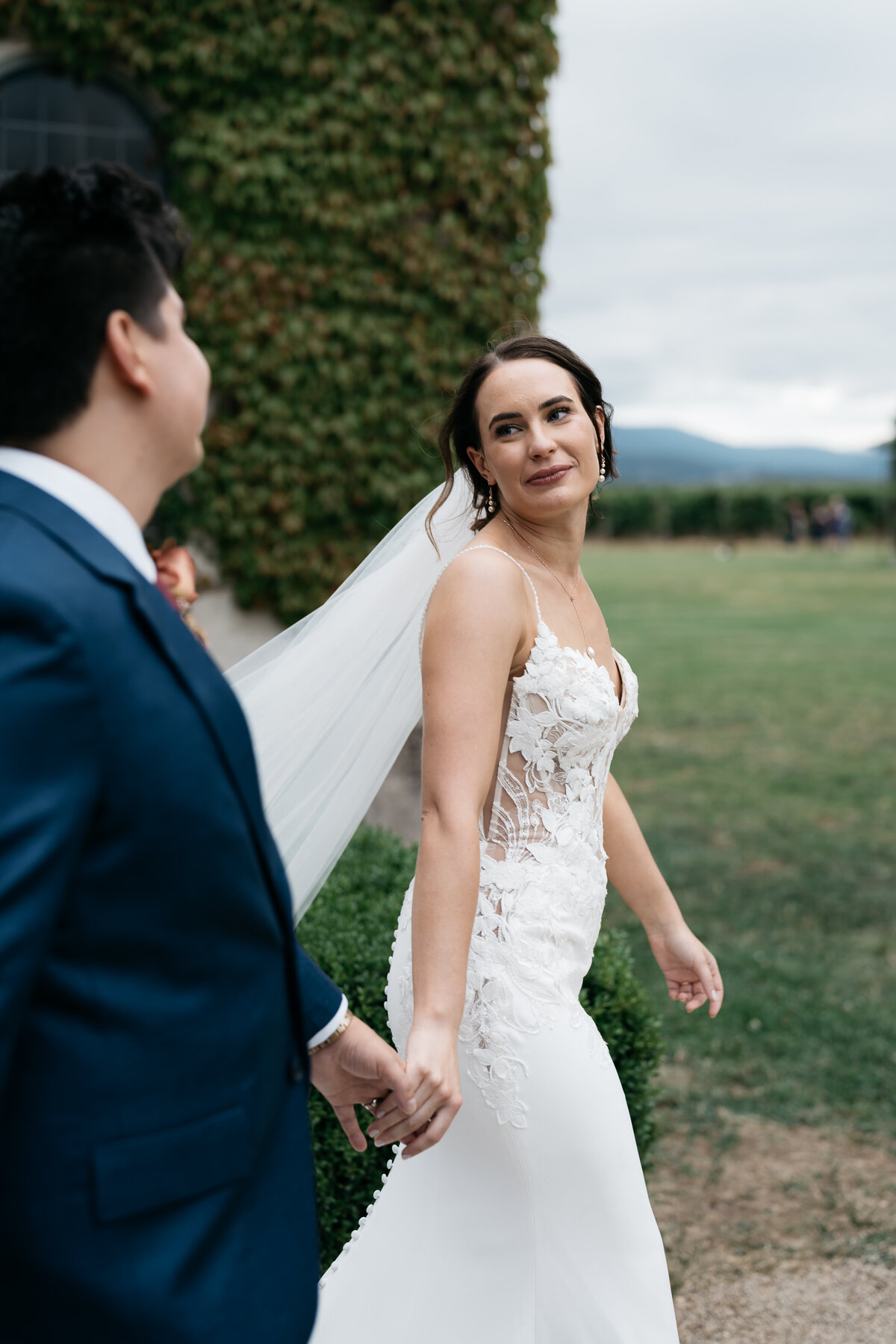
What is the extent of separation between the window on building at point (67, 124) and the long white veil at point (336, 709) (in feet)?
17.1

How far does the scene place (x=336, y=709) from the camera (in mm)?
2951

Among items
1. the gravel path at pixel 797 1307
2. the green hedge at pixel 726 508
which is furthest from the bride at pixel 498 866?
the green hedge at pixel 726 508

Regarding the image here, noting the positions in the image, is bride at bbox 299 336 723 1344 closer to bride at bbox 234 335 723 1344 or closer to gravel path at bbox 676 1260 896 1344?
bride at bbox 234 335 723 1344

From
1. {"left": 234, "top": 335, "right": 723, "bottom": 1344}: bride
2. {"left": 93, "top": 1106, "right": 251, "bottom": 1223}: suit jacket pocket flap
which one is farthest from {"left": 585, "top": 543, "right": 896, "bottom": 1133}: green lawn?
{"left": 93, "top": 1106, "right": 251, "bottom": 1223}: suit jacket pocket flap

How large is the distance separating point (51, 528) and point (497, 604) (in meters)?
1.28

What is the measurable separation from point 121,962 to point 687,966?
1.96 m

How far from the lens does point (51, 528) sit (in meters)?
1.35

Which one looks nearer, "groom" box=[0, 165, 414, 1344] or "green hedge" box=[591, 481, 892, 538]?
"groom" box=[0, 165, 414, 1344]

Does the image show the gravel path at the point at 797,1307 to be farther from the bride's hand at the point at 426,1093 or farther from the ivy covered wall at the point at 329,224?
the ivy covered wall at the point at 329,224

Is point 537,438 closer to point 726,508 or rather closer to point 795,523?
point 795,523

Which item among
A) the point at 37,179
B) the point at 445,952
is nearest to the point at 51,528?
the point at 37,179

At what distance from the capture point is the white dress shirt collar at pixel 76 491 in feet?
4.55

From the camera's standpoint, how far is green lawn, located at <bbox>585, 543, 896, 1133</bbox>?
5.66 metres

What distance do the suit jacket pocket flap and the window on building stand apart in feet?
22.4
